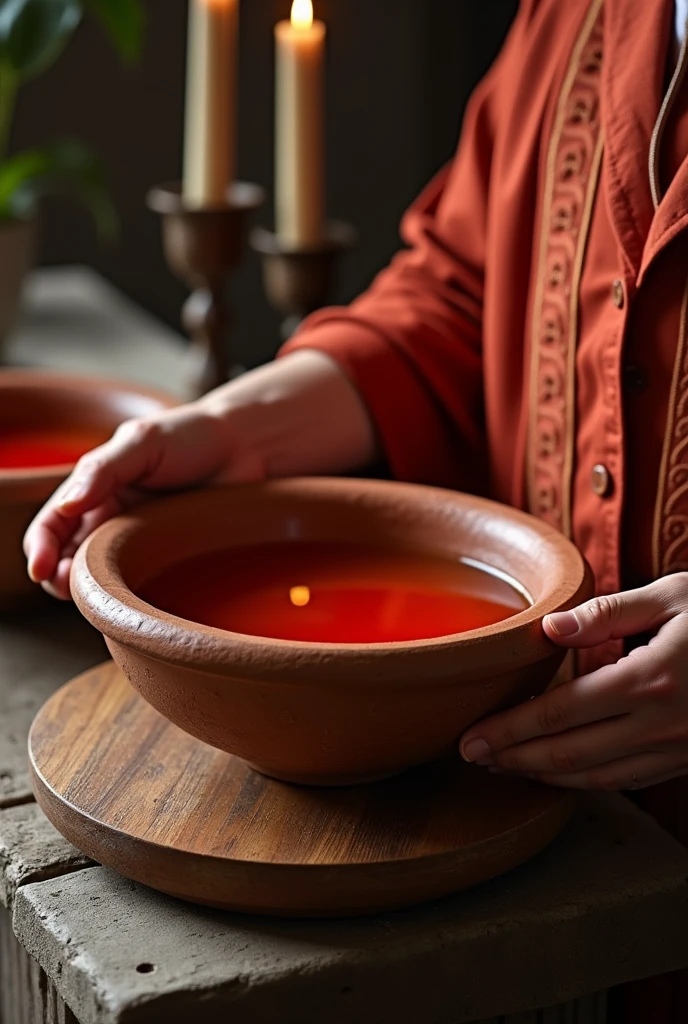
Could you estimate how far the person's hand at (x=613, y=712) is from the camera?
769 millimetres

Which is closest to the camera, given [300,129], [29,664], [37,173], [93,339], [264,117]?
[29,664]

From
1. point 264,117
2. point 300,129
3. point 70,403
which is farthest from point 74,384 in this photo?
point 264,117

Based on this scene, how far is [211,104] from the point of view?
4.88ft

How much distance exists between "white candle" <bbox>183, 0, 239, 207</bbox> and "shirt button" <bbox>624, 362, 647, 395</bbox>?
0.69m

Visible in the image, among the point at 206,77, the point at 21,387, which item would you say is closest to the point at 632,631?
the point at 21,387

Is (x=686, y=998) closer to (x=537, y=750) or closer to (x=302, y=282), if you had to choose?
(x=537, y=750)

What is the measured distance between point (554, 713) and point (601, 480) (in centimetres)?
24

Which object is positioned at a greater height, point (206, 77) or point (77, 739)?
point (206, 77)

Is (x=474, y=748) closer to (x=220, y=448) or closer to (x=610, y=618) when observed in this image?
(x=610, y=618)

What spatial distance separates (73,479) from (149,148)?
2080mm

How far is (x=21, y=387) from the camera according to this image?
1.24m

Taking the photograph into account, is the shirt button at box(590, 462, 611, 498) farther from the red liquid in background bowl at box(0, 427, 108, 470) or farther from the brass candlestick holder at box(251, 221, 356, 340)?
the brass candlestick holder at box(251, 221, 356, 340)

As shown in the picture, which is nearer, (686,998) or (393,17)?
(686,998)

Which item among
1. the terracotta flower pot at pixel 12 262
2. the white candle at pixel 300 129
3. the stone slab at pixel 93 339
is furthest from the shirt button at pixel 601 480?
the terracotta flower pot at pixel 12 262
